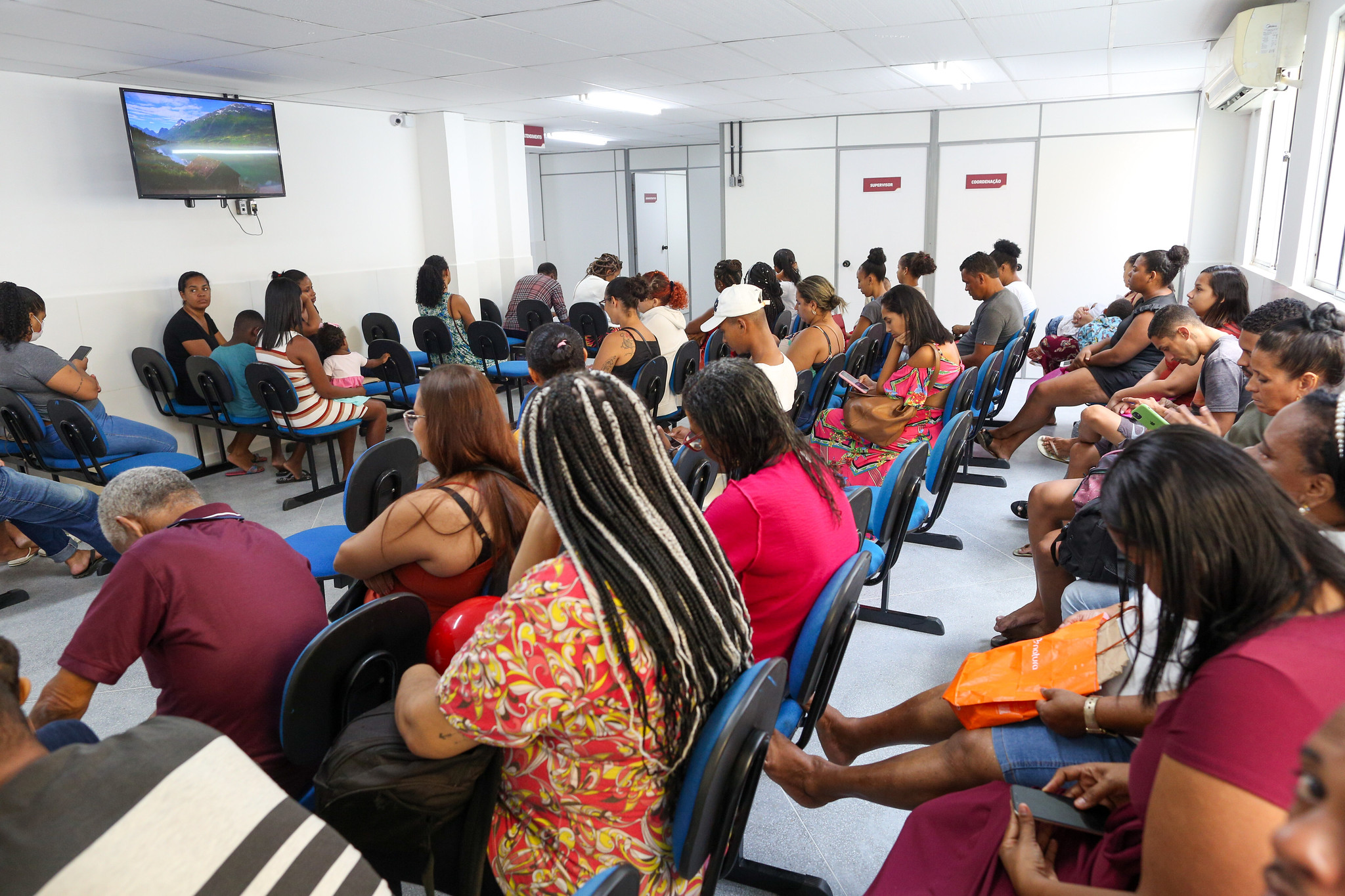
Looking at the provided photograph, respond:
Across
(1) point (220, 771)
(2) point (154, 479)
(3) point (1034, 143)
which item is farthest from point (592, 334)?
(1) point (220, 771)

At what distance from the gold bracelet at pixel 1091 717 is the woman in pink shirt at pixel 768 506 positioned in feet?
1.98

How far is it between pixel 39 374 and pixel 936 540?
4702mm

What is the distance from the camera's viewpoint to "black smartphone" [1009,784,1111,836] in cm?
133

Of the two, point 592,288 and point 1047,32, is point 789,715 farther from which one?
point 592,288

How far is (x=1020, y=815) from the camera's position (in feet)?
Result: 4.45

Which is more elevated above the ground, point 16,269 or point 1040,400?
point 16,269

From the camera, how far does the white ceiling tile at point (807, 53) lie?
4.93 meters

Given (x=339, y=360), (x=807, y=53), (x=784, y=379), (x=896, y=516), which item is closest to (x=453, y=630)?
(x=896, y=516)

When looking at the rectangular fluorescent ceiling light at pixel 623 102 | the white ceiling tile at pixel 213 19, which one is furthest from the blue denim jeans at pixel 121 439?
the rectangular fluorescent ceiling light at pixel 623 102

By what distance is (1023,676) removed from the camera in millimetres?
1784

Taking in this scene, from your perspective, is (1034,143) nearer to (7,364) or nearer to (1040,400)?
(1040,400)

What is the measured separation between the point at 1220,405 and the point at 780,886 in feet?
9.47

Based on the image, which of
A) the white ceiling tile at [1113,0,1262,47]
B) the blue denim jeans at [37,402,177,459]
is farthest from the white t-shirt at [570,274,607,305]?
the white ceiling tile at [1113,0,1262,47]

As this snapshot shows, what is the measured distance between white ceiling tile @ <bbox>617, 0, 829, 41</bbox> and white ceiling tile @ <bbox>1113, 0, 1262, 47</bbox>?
168 cm
